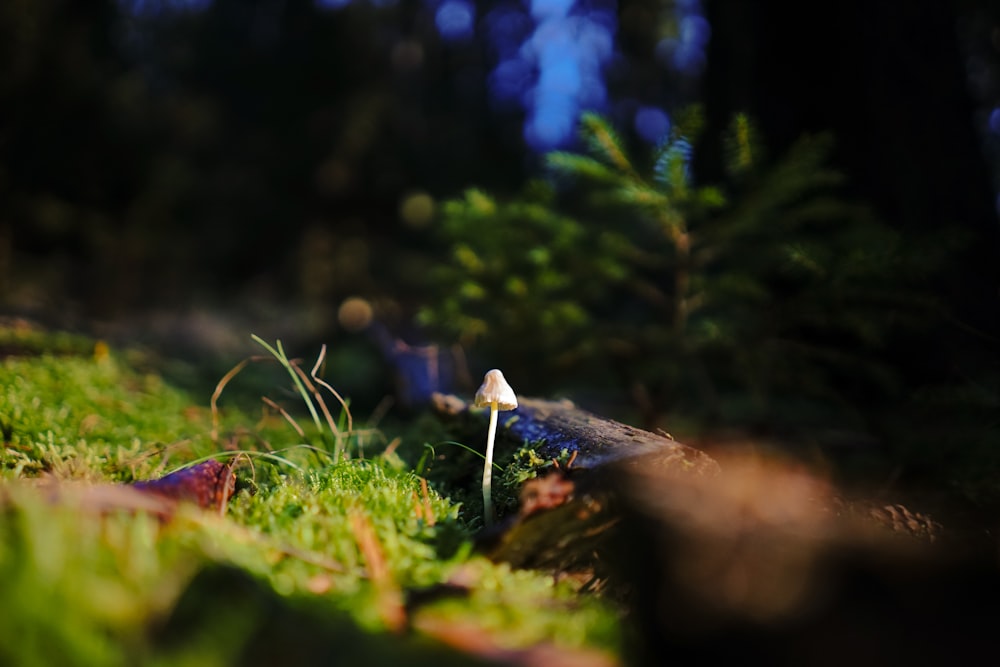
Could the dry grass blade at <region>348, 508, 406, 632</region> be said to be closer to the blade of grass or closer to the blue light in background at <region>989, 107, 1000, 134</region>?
the blade of grass

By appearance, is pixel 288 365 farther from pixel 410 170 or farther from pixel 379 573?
pixel 410 170

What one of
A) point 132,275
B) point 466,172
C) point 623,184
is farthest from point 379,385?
point 132,275

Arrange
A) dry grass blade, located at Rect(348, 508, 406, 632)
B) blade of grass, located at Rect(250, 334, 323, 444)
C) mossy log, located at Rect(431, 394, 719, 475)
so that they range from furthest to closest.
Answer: blade of grass, located at Rect(250, 334, 323, 444) → mossy log, located at Rect(431, 394, 719, 475) → dry grass blade, located at Rect(348, 508, 406, 632)

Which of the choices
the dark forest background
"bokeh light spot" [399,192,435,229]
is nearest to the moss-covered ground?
the dark forest background

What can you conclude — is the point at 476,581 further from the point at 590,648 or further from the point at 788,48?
the point at 788,48

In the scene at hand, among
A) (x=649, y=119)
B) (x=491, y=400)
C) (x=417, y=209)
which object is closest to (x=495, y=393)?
(x=491, y=400)
